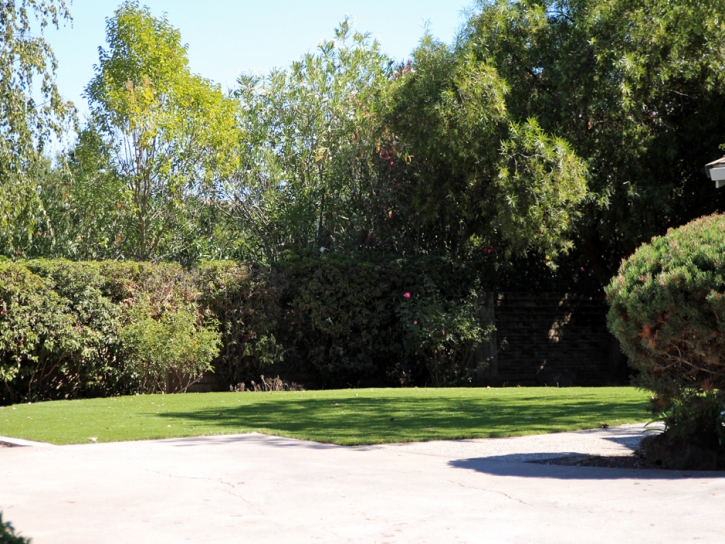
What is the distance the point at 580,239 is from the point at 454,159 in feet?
13.3

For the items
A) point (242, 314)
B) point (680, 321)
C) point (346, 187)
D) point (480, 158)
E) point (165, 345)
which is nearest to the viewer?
point (680, 321)

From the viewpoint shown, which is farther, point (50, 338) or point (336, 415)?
point (50, 338)

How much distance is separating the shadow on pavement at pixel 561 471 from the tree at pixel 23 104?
867 cm

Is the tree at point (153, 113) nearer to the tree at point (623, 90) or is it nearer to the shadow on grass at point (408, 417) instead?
the tree at point (623, 90)

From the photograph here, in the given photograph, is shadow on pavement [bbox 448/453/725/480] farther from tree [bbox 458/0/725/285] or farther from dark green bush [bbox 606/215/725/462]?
tree [bbox 458/0/725/285]

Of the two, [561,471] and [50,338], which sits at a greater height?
[50,338]

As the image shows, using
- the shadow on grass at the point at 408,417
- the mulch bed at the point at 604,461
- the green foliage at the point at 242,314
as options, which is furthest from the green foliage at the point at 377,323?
the mulch bed at the point at 604,461

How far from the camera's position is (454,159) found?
61.6ft

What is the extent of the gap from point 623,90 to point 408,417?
31.6 ft

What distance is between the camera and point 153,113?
68.0 ft

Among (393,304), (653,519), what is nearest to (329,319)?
(393,304)

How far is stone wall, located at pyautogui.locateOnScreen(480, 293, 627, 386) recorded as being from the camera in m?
21.3

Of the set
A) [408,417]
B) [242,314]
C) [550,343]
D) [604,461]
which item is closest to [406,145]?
[242,314]

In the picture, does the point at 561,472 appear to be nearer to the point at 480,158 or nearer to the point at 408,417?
the point at 408,417
